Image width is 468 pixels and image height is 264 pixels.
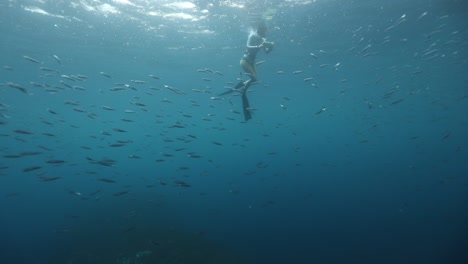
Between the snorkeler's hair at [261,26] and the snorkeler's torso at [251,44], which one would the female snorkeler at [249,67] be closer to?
the snorkeler's torso at [251,44]

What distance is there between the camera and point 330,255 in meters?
14.4

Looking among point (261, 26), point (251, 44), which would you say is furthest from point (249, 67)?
point (261, 26)

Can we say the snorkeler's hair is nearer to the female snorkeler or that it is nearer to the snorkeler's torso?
the female snorkeler

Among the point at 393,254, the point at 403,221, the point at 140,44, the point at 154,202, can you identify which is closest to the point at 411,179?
the point at 403,221

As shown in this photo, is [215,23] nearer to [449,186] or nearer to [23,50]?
[23,50]

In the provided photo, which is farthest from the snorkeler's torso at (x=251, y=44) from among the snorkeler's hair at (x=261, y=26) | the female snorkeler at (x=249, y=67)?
the snorkeler's hair at (x=261, y=26)

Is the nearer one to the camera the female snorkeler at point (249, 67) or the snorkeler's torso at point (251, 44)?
the female snorkeler at point (249, 67)

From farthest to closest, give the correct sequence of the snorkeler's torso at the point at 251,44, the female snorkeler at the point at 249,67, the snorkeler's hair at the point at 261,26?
the snorkeler's hair at the point at 261,26 → the snorkeler's torso at the point at 251,44 → the female snorkeler at the point at 249,67

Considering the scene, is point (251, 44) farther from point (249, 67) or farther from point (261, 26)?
point (261, 26)

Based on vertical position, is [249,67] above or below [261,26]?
below

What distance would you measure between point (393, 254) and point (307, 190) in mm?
14398

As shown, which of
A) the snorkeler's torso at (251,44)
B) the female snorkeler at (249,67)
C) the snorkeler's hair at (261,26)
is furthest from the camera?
the snorkeler's hair at (261,26)

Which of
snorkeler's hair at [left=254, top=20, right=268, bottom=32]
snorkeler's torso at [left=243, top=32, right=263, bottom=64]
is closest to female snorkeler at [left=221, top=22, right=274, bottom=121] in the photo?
snorkeler's torso at [left=243, top=32, right=263, bottom=64]

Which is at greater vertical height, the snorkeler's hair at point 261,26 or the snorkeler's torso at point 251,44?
the snorkeler's hair at point 261,26
